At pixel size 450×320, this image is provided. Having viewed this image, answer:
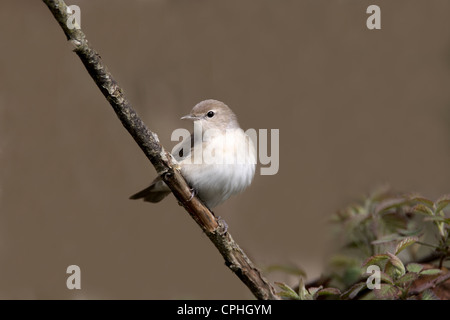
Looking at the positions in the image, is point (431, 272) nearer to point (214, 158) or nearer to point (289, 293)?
point (289, 293)

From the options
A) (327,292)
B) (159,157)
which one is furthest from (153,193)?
(327,292)

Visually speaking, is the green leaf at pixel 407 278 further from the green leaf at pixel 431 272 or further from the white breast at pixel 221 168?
the white breast at pixel 221 168

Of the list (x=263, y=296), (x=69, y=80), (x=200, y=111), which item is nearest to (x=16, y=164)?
(x=69, y=80)

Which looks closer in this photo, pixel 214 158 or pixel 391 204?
pixel 391 204

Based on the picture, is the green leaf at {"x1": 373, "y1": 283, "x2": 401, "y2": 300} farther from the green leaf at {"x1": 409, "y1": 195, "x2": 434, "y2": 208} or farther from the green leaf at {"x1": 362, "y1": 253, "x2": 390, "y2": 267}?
the green leaf at {"x1": 409, "y1": 195, "x2": 434, "y2": 208}

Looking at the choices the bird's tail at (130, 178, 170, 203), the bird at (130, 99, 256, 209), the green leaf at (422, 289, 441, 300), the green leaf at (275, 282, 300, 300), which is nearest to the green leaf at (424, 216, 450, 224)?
the green leaf at (422, 289, 441, 300)

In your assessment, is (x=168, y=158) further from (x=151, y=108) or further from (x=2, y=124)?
(x=2, y=124)
